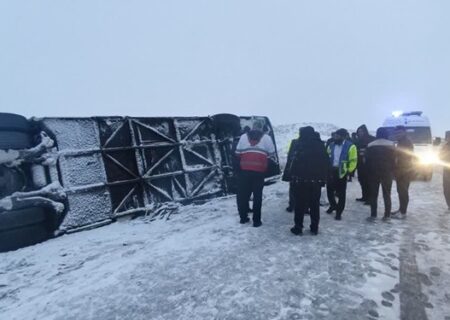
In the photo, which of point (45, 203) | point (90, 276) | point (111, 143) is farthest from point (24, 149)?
point (90, 276)

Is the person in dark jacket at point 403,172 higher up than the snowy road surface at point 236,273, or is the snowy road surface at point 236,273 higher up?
the person in dark jacket at point 403,172

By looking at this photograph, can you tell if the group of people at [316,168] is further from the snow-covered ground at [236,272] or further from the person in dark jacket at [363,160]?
the person in dark jacket at [363,160]

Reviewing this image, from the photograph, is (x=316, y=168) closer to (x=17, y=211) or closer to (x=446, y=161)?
(x=446, y=161)

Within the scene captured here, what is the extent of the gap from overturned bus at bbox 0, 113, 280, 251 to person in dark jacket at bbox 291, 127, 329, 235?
133 centimetres

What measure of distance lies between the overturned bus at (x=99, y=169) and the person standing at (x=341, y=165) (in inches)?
59.0

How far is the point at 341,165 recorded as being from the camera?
7.27m

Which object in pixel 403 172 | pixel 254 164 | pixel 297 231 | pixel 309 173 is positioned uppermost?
pixel 254 164

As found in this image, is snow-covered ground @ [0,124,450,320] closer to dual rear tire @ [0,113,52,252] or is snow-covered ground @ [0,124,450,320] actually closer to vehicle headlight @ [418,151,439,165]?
dual rear tire @ [0,113,52,252]

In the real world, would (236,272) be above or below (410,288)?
above

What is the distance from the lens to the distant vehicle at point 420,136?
1199 cm

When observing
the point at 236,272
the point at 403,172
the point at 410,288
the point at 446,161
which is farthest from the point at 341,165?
the point at 236,272

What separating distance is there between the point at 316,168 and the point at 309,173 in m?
0.16

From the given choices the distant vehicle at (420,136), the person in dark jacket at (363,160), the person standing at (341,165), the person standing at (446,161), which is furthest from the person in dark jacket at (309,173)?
the distant vehicle at (420,136)

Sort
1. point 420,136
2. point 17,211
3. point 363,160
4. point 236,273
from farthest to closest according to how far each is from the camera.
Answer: point 420,136, point 363,160, point 17,211, point 236,273
